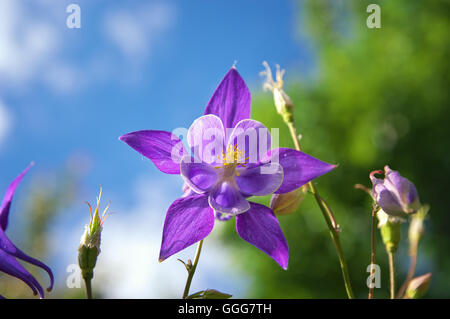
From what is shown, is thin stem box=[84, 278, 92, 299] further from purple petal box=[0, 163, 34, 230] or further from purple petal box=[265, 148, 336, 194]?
purple petal box=[265, 148, 336, 194]

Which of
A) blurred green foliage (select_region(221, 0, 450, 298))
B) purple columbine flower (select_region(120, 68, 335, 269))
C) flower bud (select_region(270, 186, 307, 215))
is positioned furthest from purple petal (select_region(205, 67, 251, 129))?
blurred green foliage (select_region(221, 0, 450, 298))

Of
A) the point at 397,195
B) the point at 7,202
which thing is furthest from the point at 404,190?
the point at 7,202

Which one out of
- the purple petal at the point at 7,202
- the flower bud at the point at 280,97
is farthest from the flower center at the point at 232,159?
the purple petal at the point at 7,202

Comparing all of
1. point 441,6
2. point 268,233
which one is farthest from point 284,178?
point 441,6

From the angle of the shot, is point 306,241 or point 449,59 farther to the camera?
point 449,59

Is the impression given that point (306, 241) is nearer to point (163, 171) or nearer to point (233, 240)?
point (233, 240)

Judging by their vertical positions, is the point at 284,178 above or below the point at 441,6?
below
